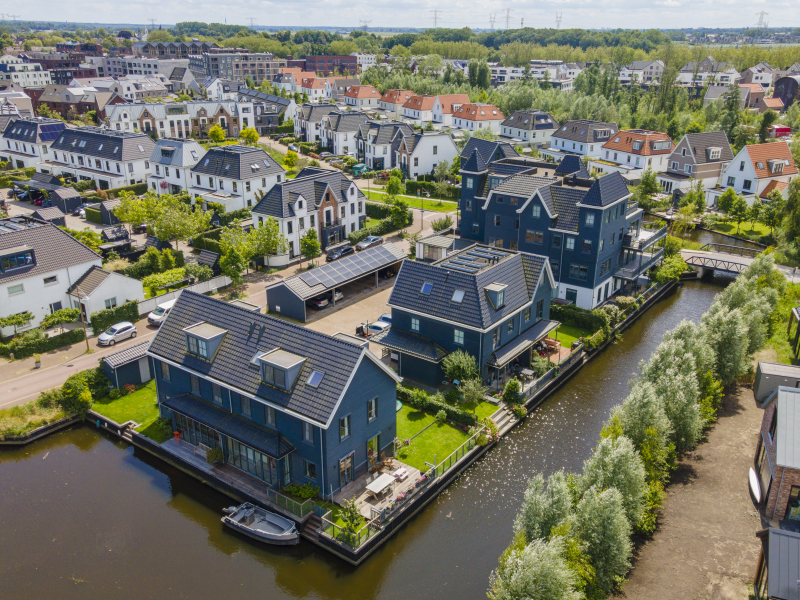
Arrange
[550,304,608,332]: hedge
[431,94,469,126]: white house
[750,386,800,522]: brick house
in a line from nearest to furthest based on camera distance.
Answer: [750,386,800,522]: brick house → [550,304,608,332]: hedge → [431,94,469,126]: white house

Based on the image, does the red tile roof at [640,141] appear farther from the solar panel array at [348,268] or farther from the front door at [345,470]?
the front door at [345,470]

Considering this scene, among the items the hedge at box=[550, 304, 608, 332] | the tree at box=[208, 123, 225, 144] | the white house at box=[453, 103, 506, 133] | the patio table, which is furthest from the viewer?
the white house at box=[453, 103, 506, 133]

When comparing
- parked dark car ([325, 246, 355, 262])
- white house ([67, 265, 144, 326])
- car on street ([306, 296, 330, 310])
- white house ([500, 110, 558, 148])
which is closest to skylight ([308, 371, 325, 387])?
car on street ([306, 296, 330, 310])

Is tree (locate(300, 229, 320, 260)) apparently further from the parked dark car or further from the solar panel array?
the solar panel array

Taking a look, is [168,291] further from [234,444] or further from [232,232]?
[234,444]

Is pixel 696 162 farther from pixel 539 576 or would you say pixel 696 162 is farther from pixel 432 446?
pixel 539 576

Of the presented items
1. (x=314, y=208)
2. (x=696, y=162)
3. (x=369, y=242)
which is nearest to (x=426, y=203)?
(x=369, y=242)
